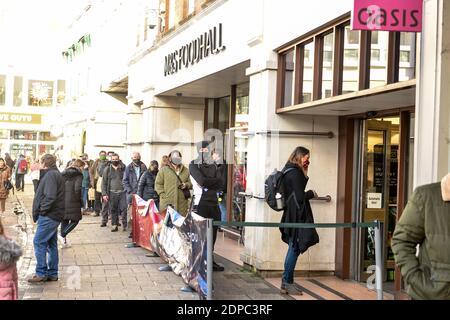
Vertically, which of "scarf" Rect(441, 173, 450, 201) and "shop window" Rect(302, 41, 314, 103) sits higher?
"shop window" Rect(302, 41, 314, 103)

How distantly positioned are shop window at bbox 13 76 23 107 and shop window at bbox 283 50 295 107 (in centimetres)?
2711

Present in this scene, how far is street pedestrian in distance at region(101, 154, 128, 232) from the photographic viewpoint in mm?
13531

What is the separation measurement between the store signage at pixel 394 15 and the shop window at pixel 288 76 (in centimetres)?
309

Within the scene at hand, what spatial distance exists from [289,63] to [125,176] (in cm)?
523

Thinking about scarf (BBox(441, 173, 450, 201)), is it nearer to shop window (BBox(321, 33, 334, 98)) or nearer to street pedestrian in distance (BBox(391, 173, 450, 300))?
street pedestrian in distance (BBox(391, 173, 450, 300))

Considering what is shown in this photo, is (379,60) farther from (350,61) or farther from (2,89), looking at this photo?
(2,89)

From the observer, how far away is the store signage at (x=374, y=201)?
843cm

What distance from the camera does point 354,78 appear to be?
7324mm

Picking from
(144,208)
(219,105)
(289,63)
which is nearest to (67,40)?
(219,105)

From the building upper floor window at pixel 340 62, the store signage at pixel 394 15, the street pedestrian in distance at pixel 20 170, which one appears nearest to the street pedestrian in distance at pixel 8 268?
the store signage at pixel 394 15

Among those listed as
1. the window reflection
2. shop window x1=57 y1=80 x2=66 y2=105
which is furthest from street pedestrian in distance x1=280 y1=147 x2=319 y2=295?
shop window x1=57 y1=80 x2=66 y2=105

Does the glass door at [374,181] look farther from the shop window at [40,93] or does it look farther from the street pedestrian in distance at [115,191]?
the shop window at [40,93]
